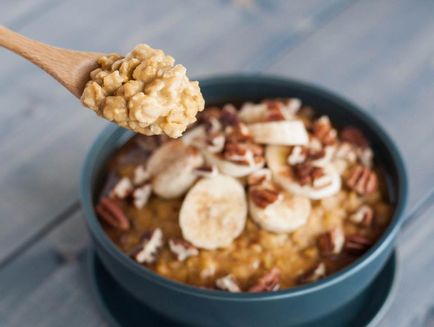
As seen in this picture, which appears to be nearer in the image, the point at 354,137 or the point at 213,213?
the point at 213,213

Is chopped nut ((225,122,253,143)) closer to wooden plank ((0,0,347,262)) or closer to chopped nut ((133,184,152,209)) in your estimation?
chopped nut ((133,184,152,209))

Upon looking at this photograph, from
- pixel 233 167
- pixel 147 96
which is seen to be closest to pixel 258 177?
pixel 233 167

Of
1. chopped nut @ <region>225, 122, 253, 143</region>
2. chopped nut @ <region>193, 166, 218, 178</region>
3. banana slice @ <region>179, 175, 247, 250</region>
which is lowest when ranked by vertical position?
banana slice @ <region>179, 175, 247, 250</region>

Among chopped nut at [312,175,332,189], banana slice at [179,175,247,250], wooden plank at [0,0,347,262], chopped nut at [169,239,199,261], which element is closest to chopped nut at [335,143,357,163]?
chopped nut at [312,175,332,189]

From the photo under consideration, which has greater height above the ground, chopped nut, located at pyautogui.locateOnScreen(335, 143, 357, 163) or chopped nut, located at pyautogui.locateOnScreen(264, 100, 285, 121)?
chopped nut, located at pyautogui.locateOnScreen(264, 100, 285, 121)

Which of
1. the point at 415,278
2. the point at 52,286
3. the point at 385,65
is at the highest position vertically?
the point at 385,65

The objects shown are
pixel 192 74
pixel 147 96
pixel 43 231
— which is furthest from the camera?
pixel 192 74

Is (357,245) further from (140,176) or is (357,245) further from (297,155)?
(140,176)
